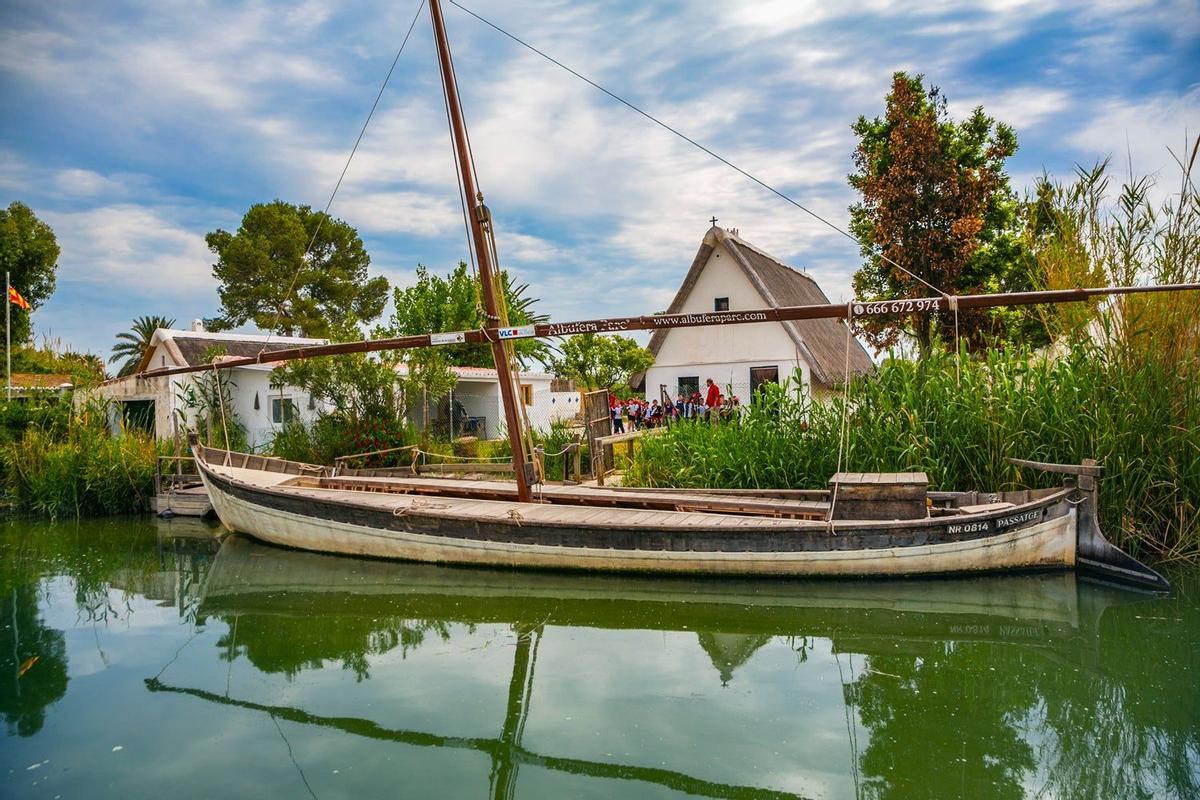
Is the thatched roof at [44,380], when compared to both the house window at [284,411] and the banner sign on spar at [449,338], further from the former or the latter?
the banner sign on spar at [449,338]

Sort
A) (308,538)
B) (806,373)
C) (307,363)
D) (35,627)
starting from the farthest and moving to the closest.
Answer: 1. (806,373)
2. (307,363)
3. (308,538)
4. (35,627)

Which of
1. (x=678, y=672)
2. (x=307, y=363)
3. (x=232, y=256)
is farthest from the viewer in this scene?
(x=232, y=256)

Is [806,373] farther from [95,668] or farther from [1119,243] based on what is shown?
[95,668]

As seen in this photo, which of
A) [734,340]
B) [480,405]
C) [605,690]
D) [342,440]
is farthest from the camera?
[480,405]

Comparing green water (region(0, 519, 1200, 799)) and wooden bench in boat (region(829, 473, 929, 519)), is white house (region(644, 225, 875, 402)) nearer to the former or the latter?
wooden bench in boat (region(829, 473, 929, 519))

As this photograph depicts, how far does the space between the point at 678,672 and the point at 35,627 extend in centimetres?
718

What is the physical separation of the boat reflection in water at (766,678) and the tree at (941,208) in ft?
31.4

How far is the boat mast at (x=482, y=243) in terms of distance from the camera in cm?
1104

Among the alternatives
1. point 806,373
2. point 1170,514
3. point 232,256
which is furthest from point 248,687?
point 232,256

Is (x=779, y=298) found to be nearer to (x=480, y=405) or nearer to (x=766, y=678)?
(x=480, y=405)

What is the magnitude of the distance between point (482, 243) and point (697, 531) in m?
5.12

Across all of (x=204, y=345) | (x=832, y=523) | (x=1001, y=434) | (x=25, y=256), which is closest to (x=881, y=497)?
(x=832, y=523)

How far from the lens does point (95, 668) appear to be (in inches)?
283

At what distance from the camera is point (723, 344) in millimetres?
20984
